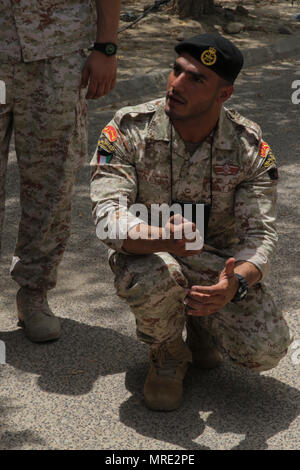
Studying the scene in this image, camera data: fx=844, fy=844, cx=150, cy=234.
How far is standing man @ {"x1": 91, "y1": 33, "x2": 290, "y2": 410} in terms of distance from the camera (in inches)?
123

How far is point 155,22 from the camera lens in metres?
10.5

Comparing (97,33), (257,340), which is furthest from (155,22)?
(257,340)

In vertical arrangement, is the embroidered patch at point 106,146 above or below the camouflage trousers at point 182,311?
above

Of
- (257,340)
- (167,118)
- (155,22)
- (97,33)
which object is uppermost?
(97,33)

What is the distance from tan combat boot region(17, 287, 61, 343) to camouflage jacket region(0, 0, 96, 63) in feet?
3.43

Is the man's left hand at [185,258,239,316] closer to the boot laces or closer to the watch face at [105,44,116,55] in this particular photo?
the boot laces

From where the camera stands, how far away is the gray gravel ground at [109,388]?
3.05 meters

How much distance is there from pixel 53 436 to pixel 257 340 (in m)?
0.83

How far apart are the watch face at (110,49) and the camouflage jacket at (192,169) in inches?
10.8

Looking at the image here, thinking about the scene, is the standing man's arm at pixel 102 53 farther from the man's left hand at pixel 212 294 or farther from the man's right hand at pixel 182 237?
the man's left hand at pixel 212 294

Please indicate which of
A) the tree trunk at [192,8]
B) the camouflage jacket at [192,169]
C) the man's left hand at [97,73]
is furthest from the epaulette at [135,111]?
the tree trunk at [192,8]

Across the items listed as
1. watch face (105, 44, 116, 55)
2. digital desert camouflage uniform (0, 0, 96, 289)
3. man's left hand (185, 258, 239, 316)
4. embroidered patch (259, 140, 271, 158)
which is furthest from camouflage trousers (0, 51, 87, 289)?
man's left hand (185, 258, 239, 316)

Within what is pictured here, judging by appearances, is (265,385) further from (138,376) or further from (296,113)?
(296,113)
